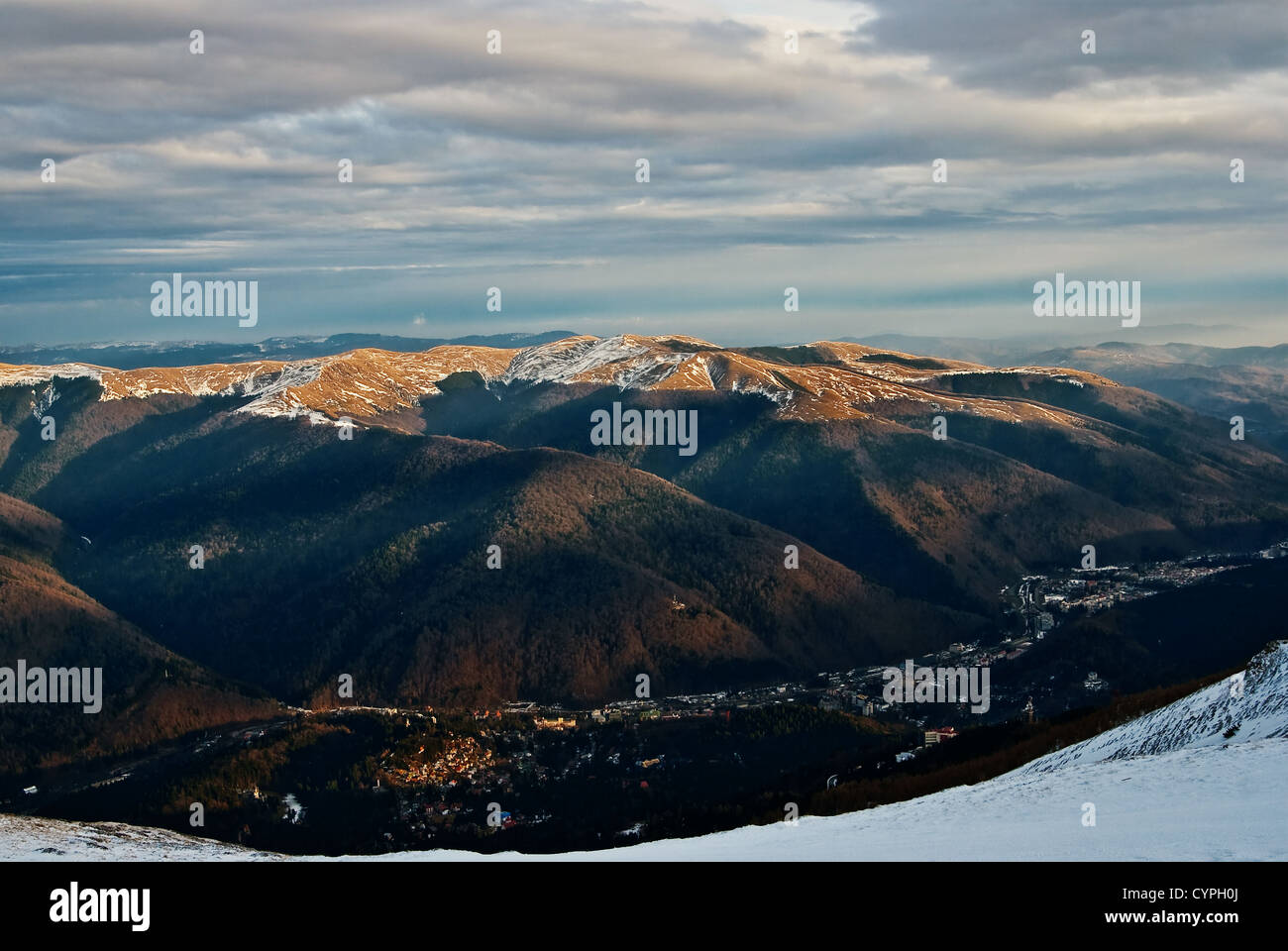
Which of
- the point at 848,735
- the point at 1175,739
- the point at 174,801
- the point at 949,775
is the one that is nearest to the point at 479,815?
the point at 174,801

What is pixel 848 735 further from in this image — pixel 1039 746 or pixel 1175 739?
pixel 1175 739

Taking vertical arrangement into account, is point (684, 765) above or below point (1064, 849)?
below

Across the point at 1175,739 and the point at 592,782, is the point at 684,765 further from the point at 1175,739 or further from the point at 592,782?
the point at 1175,739

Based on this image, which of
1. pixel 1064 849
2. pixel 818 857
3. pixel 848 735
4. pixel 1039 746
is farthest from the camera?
pixel 848 735

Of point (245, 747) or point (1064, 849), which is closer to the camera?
point (1064, 849)

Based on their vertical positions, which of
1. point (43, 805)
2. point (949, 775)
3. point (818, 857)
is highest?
point (818, 857)

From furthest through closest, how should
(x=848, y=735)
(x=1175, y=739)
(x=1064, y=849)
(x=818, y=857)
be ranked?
(x=848, y=735) → (x=1175, y=739) → (x=818, y=857) → (x=1064, y=849)

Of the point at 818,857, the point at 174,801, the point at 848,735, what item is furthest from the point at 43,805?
the point at 818,857
